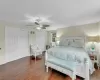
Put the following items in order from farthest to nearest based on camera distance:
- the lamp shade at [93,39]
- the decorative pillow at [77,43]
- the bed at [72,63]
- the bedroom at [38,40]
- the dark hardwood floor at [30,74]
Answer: the decorative pillow at [77,43], the lamp shade at [93,39], the bedroom at [38,40], the dark hardwood floor at [30,74], the bed at [72,63]

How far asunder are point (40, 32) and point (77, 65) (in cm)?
505

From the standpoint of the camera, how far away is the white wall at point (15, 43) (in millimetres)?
4682

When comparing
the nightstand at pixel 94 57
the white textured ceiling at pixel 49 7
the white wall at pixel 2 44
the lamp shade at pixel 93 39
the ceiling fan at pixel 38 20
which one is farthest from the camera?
the white wall at pixel 2 44

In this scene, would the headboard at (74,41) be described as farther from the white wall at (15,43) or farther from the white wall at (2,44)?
the white wall at (2,44)

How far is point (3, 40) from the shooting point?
14.3ft

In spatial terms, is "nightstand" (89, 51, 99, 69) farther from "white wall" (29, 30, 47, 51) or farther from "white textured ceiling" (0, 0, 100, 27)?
"white wall" (29, 30, 47, 51)

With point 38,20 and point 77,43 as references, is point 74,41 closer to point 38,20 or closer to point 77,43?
point 77,43

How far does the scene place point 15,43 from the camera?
5.19 metres

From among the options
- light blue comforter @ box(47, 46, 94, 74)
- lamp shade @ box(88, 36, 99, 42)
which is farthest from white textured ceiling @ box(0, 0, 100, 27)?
lamp shade @ box(88, 36, 99, 42)

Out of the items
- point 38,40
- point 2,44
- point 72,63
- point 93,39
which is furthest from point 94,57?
point 2,44

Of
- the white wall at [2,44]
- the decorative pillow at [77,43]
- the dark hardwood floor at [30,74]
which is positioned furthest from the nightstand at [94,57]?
the white wall at [2,44]

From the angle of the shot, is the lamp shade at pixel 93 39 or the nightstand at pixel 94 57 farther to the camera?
the lamp shade at pixel 93 39

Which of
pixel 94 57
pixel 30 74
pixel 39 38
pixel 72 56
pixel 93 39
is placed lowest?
pixel 30 74

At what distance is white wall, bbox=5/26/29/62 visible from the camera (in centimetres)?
468
